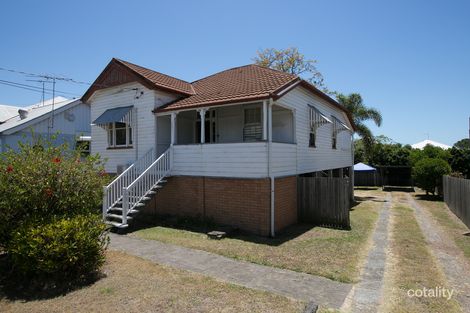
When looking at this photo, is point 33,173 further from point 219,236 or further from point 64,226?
point 219,236

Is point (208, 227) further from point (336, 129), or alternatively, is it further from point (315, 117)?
point (336, 129)

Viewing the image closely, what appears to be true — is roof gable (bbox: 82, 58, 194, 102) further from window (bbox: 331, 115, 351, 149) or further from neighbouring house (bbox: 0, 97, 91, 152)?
window (bbox: 331, 115, 351, 149)

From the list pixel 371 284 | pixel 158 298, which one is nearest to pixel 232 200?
pixel 371 284

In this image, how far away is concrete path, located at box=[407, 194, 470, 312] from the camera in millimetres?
6206

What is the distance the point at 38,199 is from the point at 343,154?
19.2 meters

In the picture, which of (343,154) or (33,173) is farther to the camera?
(343,154)

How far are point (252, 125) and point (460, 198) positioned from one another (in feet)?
33.3

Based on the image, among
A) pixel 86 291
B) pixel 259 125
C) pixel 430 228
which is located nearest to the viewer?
pixel 86 291

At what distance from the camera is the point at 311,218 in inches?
509

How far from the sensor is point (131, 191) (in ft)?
38.3

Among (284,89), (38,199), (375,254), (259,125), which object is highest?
(284,89)

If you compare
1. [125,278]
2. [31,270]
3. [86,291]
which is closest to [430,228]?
[125,278]

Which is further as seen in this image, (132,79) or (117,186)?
(132,79)

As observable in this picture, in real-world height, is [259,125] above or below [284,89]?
below
